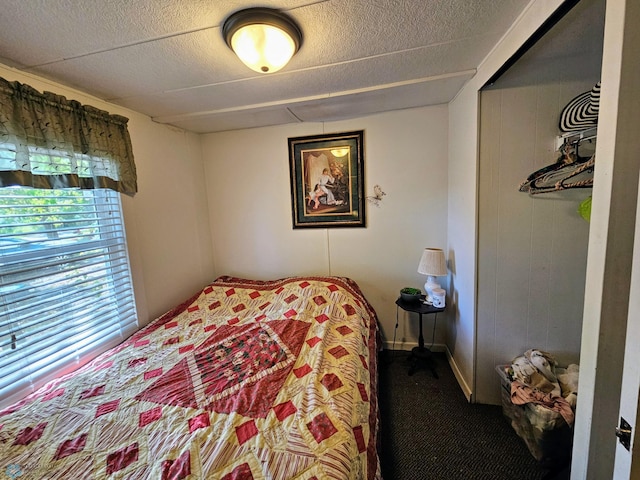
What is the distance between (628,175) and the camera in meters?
0.70

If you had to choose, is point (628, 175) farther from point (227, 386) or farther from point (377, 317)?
point (377, 317)

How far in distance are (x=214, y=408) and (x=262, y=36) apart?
171 cm

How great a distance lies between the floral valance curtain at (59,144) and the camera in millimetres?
1318

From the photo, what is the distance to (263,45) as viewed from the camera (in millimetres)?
1155

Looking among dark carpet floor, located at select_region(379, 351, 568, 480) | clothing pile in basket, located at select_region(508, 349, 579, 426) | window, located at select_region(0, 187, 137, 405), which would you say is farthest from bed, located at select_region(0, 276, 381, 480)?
clothing pile in basket, located at select_region(508, 349, 579, 426)

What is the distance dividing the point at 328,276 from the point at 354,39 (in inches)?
75.1

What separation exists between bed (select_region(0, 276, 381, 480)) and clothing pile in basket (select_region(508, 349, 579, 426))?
2.82 ft

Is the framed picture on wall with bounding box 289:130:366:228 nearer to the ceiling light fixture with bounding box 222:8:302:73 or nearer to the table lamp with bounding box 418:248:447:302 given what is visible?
the table lamp with bounding box 418:248:447:302

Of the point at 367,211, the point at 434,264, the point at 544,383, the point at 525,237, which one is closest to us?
the point at 544,383

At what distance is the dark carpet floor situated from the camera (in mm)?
1399

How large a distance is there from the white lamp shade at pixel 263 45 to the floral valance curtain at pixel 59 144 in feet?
3.91

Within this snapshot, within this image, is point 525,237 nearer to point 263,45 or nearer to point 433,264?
point 433,264

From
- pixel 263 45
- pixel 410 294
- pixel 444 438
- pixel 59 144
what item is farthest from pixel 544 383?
pixel 59 144

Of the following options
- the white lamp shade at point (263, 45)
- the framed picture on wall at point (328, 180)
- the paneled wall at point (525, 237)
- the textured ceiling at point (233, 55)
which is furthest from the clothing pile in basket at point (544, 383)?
the white lamp shade at point (263, 45)
